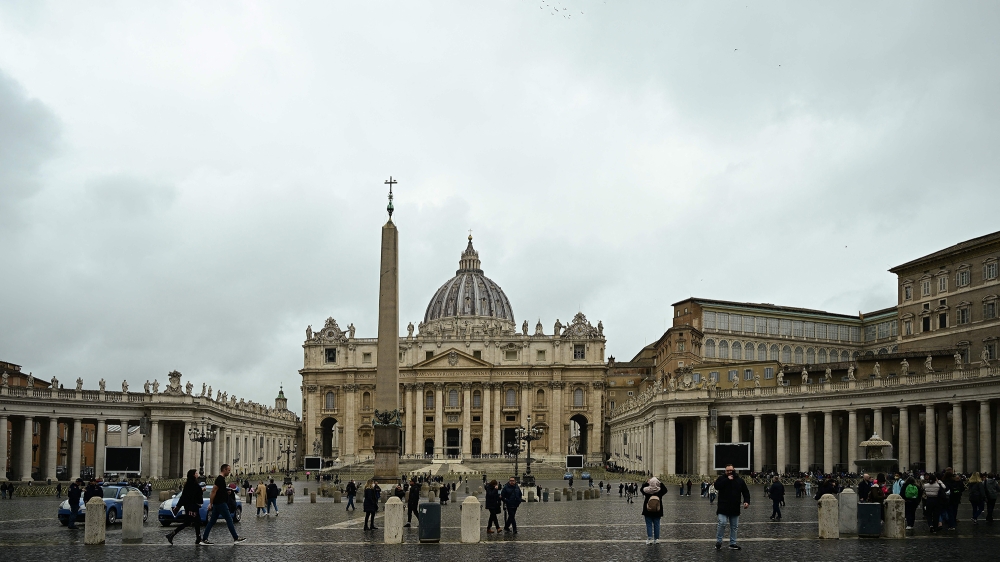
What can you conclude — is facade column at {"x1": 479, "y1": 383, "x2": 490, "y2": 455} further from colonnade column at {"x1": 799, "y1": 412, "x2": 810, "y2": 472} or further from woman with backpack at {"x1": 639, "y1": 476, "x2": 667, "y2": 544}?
woman with backpack at {"x1": 639, "y1": 476, "x2": 667, "y2": 544}

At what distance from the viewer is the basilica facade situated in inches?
4894

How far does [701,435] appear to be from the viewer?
69875 millimetres

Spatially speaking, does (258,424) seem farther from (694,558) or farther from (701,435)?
(694,558)

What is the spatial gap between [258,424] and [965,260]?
67696 millimetres

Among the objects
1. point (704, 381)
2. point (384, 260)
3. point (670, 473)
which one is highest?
point (384, 260)

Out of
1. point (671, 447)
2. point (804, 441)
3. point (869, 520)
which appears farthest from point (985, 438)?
point (869, 520)

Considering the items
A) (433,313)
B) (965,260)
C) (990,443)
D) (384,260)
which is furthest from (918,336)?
(433,313)

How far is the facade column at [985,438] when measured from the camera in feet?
160

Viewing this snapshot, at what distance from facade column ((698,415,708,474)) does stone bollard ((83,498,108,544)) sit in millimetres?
52045

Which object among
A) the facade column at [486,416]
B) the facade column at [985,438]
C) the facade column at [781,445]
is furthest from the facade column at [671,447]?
the facade column at [486,416]

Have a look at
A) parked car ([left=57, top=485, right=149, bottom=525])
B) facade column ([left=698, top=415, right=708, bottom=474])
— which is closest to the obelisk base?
parked car ([left=57, top=485, right=149, bottom=525])

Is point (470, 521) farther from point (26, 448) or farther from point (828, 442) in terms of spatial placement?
point (26, 448)

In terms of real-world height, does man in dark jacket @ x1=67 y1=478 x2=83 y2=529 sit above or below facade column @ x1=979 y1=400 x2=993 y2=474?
below

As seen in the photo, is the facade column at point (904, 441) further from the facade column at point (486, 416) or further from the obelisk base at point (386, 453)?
the facade column at point (486, 416)
